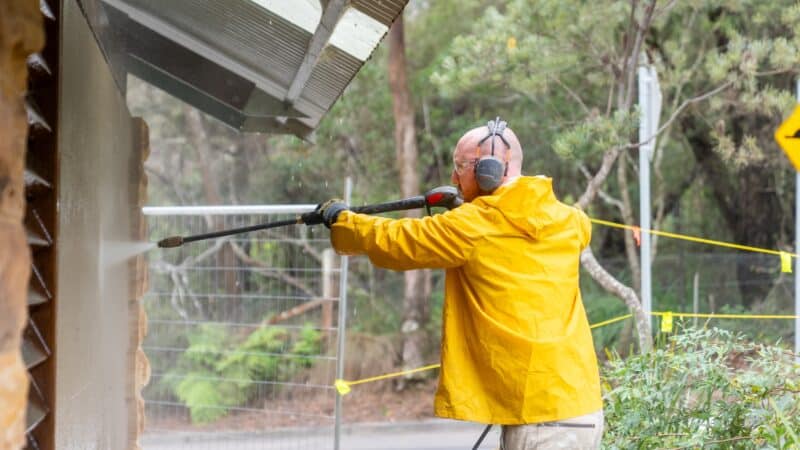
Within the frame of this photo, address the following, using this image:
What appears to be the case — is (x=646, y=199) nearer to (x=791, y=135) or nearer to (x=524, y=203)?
(x=791, y=135)

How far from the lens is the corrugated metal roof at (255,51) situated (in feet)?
14.0

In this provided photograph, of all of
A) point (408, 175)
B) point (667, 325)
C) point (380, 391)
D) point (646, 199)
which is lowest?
point (380, 391)

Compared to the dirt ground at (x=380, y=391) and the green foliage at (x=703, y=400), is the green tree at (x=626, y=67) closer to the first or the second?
the green foliage at (x=703, y=400)

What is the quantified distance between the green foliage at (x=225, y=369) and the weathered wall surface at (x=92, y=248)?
272 centimetres

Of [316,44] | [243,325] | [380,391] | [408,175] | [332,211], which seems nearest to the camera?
[332,211]

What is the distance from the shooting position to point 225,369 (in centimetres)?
1197

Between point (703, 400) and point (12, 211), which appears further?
point (703, 400)

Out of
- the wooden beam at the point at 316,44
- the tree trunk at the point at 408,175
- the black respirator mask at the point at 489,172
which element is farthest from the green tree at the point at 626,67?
the black respirator mask at the point at 489,172

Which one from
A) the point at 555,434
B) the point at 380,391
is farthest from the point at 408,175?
the point at 555,434

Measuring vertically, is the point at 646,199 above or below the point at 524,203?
above

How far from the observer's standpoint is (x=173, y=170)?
21.5 m

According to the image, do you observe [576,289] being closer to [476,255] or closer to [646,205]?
[476,255]

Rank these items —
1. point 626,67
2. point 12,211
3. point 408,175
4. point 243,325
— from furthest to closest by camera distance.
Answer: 1. point 408,175
2. point 626,67
3. point 243,325
4. point 12,211

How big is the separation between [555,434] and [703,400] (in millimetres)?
1669
